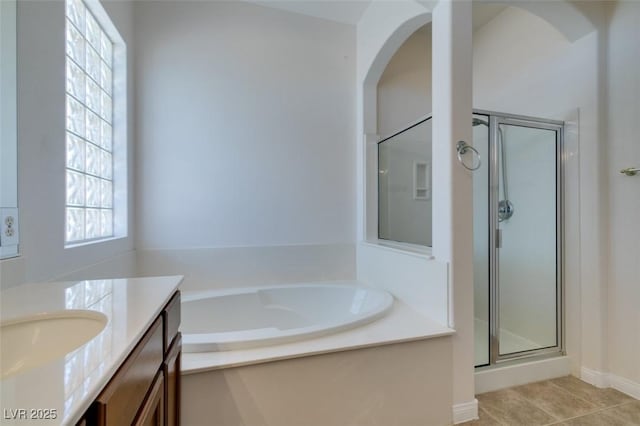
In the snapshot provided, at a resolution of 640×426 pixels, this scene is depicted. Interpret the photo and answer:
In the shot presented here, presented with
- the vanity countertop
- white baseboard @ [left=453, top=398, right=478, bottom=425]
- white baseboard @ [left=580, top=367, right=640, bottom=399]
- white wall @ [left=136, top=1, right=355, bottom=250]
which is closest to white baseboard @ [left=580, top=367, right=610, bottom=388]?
white baseboard @ [left=580, top=367, right=640, bottom=399]

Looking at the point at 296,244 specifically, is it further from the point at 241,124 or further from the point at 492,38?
the point at 492,38

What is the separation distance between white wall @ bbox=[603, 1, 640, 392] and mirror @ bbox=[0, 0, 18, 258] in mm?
2926

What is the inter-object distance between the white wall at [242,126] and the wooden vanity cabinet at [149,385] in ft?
4.44

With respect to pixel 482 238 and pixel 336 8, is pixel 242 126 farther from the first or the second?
pixel 482 238

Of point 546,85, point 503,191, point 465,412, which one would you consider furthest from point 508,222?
point 465,412

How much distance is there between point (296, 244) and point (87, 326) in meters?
1.76

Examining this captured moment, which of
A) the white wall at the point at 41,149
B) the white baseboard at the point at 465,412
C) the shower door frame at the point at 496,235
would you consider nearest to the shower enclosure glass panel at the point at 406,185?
the shower door frame at the point at 496,235

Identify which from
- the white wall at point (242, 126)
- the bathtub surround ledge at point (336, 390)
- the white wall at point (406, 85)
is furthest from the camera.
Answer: the white wall at point (406, 85)

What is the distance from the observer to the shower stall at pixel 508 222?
1.86 metres

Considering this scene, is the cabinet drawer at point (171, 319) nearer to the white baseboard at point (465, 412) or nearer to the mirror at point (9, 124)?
the mirror at point (9, 124)

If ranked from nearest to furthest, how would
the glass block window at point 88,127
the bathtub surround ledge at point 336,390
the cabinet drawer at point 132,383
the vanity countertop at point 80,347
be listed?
the vanity countertop at point 80,347 < the cabinet drawer at point 132,383 < the bathtub surround ledge at point 336,390 < the glass block window at point 88,127

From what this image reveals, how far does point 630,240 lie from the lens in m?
1.68

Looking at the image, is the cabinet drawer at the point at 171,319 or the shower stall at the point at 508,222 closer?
the cabinet drawer at the point at 171,319

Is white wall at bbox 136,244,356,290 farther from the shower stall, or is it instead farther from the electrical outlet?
the electrical outlet
